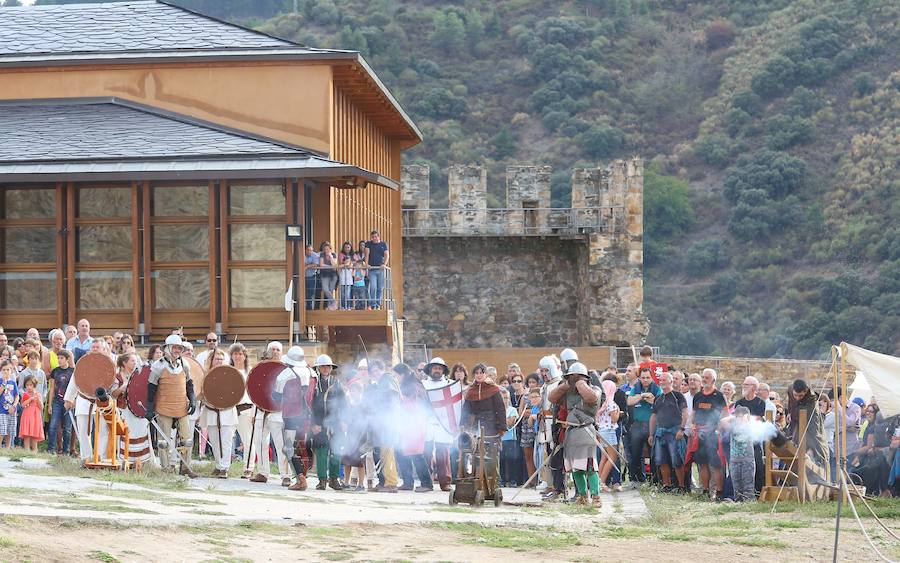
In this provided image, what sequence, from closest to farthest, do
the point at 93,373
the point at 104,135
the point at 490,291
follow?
the point at 93,373 → the point at 104,135 → the point at 490,291

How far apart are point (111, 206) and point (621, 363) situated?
17.2 metres

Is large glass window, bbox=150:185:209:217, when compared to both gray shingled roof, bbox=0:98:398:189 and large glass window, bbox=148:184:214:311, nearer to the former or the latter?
large glass window, bbox=148:184:214:311

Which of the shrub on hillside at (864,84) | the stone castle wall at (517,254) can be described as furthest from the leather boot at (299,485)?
the shrub on hillside at (864,84)

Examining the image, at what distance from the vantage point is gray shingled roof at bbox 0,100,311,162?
991 inches

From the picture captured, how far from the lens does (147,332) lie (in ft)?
83.5

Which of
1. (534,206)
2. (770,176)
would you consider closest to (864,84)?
(770,176)

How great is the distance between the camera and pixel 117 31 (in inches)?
1155

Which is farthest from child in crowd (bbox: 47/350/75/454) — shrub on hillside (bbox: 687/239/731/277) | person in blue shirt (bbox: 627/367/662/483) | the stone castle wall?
shrub on hillside (bbox: 687/239/731/277)

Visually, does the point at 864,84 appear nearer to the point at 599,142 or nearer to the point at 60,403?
the point at 599,142

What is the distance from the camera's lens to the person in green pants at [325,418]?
1811 cm

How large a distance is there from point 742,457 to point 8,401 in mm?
8775

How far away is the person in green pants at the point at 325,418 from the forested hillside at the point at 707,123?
152 feet

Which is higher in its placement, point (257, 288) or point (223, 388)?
point (257, 288)

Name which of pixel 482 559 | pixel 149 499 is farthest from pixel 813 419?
pixel 149 499
